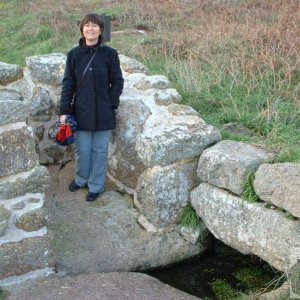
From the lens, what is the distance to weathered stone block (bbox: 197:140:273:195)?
12.4 ft

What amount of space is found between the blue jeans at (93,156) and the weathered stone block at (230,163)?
0.86 meters

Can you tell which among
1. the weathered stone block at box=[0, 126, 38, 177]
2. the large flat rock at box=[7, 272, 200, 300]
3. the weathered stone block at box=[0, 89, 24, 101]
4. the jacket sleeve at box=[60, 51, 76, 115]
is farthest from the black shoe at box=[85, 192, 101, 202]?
the weathered stone block at box=[0, 89, 24, 101]

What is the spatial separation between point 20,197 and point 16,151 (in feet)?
1.09

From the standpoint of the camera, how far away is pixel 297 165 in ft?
11.6

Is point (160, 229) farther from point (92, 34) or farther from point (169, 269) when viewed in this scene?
point (92, 34)

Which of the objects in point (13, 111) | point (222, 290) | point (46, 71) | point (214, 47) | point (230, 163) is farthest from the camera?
point (214, 47)

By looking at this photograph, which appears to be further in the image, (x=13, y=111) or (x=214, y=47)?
(x=214, y=47)

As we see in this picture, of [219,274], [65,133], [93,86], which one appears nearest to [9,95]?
[65,133]

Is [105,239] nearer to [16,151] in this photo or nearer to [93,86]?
[16,151]

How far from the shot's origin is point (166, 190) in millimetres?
4168

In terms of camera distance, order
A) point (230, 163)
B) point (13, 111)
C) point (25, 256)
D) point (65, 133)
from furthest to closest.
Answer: point (65, 133), point (230, 163), point (25, 256), point (13, 111)

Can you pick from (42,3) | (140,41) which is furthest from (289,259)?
(42,3)

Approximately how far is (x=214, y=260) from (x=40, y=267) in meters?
1.45

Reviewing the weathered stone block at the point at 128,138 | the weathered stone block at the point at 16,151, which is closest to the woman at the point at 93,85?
the weathered stone block at the point at 128,138
